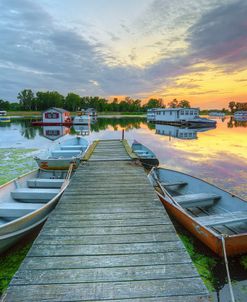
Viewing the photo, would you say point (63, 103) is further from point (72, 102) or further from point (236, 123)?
point (236, 123)

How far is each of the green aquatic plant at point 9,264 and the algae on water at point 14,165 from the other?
18.9 feet

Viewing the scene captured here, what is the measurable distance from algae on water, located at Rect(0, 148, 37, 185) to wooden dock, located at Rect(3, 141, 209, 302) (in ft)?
22.4

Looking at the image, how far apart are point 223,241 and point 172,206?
1.67 meters

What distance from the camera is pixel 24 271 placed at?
2.72 metres

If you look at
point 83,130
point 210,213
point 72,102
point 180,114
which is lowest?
point 83,130

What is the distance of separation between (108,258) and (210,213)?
13.5ft

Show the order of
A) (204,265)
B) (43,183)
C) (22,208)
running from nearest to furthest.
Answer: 1. (204,265)
2. (22,208)
3. (43,183)

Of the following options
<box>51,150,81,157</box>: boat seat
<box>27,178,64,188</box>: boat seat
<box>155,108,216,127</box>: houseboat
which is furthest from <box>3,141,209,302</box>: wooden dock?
<box>155,108,216,127</box>: houseboat

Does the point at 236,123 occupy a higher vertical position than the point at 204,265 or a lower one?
higher

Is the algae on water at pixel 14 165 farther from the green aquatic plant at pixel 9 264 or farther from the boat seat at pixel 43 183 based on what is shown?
the green aquatic plant at pixel 9 264

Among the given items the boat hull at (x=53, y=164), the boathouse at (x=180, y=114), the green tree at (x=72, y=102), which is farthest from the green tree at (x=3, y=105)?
the boat hull at (x=53, y=164)

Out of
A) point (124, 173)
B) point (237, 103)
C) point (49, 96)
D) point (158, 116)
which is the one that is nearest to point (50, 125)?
point (158, 116)

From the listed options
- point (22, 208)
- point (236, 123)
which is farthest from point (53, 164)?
point (236, 123)

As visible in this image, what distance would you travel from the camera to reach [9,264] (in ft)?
14.1
